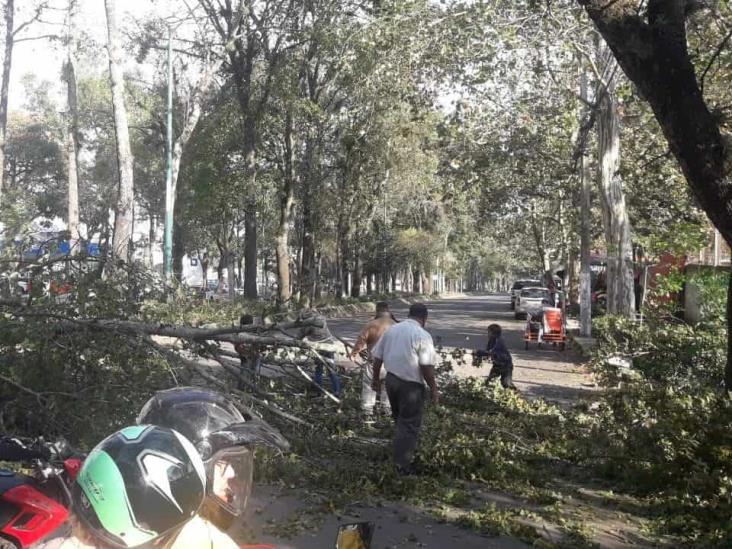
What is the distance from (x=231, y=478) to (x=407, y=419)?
→ 431 cm

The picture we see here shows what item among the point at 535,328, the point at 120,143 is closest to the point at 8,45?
the point at 120,143

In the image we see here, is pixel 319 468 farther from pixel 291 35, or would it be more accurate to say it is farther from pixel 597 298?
pixel 597 298

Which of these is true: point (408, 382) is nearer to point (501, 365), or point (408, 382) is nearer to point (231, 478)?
point (231, 478)

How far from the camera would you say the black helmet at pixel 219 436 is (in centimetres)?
249

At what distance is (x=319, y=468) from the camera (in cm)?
662

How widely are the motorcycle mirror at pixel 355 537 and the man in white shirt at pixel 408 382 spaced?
3954mm

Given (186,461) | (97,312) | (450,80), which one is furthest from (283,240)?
(186,461)

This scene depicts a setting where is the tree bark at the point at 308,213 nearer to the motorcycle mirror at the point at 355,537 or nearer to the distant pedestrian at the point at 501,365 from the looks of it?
the distant pedestrian at the point at 501,365

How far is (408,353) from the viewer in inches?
269

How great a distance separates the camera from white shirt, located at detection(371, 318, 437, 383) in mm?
6809

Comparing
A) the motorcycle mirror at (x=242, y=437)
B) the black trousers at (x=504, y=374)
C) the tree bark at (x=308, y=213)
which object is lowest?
the black trousers at (x=504, y=374)

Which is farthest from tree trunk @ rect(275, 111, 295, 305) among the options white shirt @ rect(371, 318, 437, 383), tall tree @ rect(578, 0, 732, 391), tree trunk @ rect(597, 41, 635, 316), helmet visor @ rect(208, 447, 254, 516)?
helmet visor @ rect(208, 447, 254, 516)

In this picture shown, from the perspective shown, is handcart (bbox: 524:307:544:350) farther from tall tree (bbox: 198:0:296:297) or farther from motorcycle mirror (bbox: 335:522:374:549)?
motorcycle mirror (bbox: 335:522:374:549)

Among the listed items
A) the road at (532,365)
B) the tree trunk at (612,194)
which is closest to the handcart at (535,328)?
the road at (532,365)
